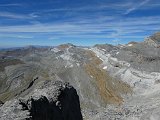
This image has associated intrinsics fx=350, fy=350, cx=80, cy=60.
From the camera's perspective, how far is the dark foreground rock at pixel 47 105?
1391 cm

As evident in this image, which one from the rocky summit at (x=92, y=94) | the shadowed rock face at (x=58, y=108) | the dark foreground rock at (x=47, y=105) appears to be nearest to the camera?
the dark foreground rock at (x=47, y=105)

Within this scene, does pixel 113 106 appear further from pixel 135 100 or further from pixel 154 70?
pixel 154 70

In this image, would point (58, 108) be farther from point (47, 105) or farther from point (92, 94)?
point (92, 94)

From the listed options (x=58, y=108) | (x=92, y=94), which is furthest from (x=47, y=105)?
(x=92, y=94)

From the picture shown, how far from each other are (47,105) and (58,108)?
6.60 feet

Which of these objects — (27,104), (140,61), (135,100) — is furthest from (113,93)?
(27,104)

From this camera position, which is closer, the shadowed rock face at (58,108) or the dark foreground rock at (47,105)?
the dark foreground rock at (47,105)

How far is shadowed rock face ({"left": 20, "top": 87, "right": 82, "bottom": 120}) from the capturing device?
15762 millimetres

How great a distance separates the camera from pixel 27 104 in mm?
15305

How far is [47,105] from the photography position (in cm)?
1728

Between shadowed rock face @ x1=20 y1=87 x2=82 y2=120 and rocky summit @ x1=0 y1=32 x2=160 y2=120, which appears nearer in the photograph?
shadowed rock face @ x1=20 y1=87 x2=82 y2=120

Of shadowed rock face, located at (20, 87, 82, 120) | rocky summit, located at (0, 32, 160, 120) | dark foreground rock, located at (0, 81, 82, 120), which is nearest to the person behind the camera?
dark foreground rock, located at (0, 81, 82, 120)

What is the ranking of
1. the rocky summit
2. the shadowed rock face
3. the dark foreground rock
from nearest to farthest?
the dark foreground rock → the shadowed rock face → the rocky summit

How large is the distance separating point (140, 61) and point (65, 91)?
43911 mm
